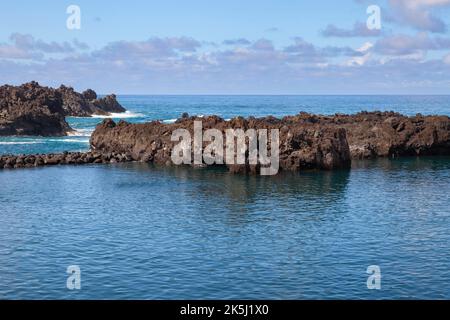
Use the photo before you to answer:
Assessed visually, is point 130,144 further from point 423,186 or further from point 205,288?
point 205,288

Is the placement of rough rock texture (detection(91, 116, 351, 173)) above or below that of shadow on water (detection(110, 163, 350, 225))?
above

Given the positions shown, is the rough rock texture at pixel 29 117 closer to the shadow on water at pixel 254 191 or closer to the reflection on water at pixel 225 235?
the shadow on water at pixel 254 191

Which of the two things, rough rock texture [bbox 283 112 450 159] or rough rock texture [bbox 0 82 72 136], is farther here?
rough rock texture [bbox 0 82 72 136]

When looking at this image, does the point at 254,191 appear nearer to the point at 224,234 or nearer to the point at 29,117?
the point at 224,234

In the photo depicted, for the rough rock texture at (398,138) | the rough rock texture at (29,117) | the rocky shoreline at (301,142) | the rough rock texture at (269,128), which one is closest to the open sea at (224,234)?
the rough rock texture at (269,128)

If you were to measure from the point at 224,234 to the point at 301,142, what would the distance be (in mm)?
47196

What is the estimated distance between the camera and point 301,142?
105 metres

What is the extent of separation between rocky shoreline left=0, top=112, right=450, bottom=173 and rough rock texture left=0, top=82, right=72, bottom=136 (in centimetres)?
4277

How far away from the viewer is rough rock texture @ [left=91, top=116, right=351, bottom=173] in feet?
338

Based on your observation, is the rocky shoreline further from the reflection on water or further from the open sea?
the reflection on water

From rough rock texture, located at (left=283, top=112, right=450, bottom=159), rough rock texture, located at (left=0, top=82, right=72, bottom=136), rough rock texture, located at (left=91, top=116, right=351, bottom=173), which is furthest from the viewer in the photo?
rough rock texture, located at (left=0, top=82, right=72, bottom=136)

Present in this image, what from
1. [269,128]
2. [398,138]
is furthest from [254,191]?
[398,138]

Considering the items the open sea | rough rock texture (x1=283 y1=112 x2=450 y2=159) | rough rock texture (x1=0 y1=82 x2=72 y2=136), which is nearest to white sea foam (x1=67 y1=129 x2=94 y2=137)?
rough rock texture (x1=0 y1=82 x2=72 y2=136)

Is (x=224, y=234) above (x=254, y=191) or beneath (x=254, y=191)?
beneath
